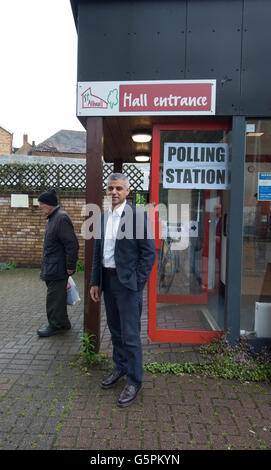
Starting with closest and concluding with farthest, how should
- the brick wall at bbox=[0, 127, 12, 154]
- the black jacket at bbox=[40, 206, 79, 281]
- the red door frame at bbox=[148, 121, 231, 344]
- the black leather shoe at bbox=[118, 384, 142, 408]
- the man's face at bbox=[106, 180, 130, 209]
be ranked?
the black leather shoe at bbox=[118, 384, 142, 408]
the man's face at bbox=[106, 180, 130, 209]
the red door frame at bbox=[148, 121, 231, 344]
the black jacket at bbox=[40, 206, 79, 281]
the brick wall at bbox=[0, 127, 12, 154]

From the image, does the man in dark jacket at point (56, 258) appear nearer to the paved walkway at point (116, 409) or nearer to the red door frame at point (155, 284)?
the paved walkway at point (116, 409)

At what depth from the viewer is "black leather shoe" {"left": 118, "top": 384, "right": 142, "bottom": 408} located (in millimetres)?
2848

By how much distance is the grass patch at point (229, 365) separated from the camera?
336cm

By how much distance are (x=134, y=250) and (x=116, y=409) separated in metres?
1.33

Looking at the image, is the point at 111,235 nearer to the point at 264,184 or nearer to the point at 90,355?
the point at 90,355

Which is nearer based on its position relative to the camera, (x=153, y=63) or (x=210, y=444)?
(x=210, y=444)

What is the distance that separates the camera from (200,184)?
387 centimetres

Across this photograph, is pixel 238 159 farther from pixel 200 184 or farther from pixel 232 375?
pixel 232 375

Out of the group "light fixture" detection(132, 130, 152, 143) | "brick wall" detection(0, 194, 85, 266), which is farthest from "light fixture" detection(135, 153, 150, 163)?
"brick wall" detection(0, 194, 85, 266)

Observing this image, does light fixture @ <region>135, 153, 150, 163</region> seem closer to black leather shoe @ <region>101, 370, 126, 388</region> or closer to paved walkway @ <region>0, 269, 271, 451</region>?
paved walkway @ <region>0, 269, 271, 451</region>

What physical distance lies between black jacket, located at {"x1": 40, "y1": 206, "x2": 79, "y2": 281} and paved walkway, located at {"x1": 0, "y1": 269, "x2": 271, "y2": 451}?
925mm

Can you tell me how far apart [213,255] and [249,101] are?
209 centimetres

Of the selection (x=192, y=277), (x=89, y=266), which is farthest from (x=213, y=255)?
(x=89, y=266)

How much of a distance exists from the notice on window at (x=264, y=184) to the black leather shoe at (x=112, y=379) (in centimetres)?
244
